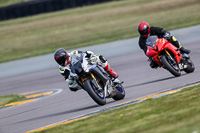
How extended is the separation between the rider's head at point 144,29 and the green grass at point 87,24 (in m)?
13.5

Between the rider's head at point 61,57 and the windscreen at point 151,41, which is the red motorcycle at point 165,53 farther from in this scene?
the rider's head at point 61,57

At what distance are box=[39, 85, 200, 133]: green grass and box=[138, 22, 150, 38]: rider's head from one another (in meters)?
2.85

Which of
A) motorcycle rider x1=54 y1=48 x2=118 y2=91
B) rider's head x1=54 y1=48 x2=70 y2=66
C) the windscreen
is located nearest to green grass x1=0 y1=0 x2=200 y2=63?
the windscreen

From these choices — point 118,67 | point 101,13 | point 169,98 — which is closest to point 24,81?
point 118,67

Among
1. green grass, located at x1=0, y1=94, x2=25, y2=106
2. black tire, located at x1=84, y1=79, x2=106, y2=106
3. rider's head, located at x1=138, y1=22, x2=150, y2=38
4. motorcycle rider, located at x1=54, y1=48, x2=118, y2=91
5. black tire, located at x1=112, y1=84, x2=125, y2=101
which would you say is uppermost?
rider's head, located at x1=138, y1=22, x2=150, y2=38

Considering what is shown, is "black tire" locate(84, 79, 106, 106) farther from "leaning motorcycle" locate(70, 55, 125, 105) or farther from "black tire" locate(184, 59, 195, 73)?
"black tire" locate(184, 59, 195, 73)

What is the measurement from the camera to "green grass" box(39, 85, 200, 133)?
578 centimetres

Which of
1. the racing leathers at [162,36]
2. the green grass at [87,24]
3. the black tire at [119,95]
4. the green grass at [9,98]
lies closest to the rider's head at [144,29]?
the racing leathers at [162,36]

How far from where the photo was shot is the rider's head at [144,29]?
1119cm

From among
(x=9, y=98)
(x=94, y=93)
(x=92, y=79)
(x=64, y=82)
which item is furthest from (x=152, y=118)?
(x=64, y=82)

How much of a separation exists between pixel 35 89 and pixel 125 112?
7.94 meters

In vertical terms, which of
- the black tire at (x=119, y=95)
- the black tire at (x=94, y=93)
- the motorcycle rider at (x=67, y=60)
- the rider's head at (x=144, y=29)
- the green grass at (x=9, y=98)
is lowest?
the green grass at (x=9, y=98)

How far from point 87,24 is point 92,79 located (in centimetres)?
2238

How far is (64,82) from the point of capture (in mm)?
15688
